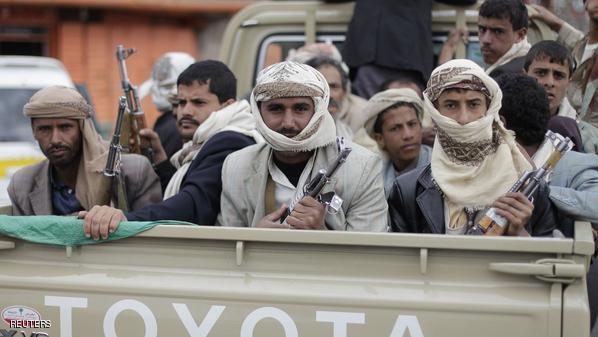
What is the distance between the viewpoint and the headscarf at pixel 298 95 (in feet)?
10.8

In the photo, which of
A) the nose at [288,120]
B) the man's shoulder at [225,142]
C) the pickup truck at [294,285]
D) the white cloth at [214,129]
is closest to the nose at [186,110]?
the white cloth at [214,129]

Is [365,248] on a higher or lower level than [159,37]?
lower

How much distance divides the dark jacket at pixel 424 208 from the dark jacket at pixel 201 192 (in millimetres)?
669

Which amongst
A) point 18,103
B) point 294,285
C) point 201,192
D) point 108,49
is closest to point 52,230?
point 201,192

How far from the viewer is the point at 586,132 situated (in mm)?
3973

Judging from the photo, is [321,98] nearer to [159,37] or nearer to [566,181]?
[566,181]

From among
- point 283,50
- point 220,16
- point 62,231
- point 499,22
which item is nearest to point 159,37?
point 220,16

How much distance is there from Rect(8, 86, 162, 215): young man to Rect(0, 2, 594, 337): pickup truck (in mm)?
804

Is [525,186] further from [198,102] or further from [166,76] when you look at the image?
[166,76]

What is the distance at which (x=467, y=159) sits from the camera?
126 inches

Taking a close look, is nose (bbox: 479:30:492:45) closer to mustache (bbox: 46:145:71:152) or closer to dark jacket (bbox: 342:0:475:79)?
dark jacket (bbox: 342:0:475:79)

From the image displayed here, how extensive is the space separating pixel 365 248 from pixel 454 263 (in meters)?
0.25

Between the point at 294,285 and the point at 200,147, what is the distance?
1.35 metres

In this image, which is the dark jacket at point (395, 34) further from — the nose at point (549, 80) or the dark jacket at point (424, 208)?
the dark jacket at point (424, 208)
